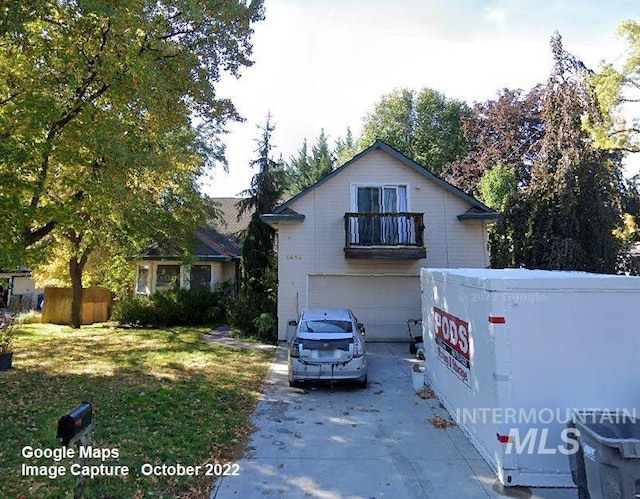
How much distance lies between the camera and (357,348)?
309 inches

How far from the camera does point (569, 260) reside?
13773 mm

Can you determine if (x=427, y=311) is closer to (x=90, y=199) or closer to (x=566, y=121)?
(x=90, y=199)

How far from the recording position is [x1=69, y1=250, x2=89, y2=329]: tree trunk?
15.9m

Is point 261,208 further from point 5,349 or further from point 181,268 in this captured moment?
point 5,349

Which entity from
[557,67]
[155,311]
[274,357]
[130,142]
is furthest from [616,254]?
[155,311]

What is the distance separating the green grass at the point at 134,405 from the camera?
4.32 meters

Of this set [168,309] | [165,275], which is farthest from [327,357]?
[165,275]

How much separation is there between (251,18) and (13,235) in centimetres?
841

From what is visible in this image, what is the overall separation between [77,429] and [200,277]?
16.4 m

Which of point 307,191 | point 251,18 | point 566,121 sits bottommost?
point 307,191

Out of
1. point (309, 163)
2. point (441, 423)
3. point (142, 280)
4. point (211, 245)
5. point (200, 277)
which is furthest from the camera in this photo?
point (309, 163)

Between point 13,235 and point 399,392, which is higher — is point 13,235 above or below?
above

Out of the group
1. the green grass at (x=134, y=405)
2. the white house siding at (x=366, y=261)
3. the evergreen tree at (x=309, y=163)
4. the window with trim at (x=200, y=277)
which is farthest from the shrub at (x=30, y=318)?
the evergreen tree at (x=309, y=163)

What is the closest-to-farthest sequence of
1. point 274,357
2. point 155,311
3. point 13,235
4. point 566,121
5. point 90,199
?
1. point 13,235
2. point 90,199
3. point 274,357
4. point 566,121
5. point 155,311
